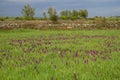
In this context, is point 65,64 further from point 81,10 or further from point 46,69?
point 81,10

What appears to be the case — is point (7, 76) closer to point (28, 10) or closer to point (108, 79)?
point (108, 79)

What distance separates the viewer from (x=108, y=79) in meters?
4.29

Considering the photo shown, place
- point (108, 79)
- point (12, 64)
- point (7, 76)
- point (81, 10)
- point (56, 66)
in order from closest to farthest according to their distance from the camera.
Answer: point (108, 79) < point (7, 76) < point (56, 66) < point (12, 64) < point (81, 10)

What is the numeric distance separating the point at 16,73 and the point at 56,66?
1.15 m

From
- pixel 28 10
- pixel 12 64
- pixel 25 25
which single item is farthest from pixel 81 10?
pixel 12 64

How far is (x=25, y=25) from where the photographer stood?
37844 millimetres

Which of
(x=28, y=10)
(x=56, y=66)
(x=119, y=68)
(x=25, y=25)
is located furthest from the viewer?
(x=28, y=10)

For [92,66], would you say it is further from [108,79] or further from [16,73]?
[16,73]

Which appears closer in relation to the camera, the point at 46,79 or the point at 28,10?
the point at 46,79

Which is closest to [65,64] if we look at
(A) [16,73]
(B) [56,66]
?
(B) [56,66]

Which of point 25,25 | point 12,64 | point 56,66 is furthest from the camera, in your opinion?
point 25,25

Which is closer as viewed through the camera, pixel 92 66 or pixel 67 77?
pixel 67 77

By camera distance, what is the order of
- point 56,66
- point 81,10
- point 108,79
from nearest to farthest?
point 108,79, point 56,66, point 81,10

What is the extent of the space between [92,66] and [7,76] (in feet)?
7.43
